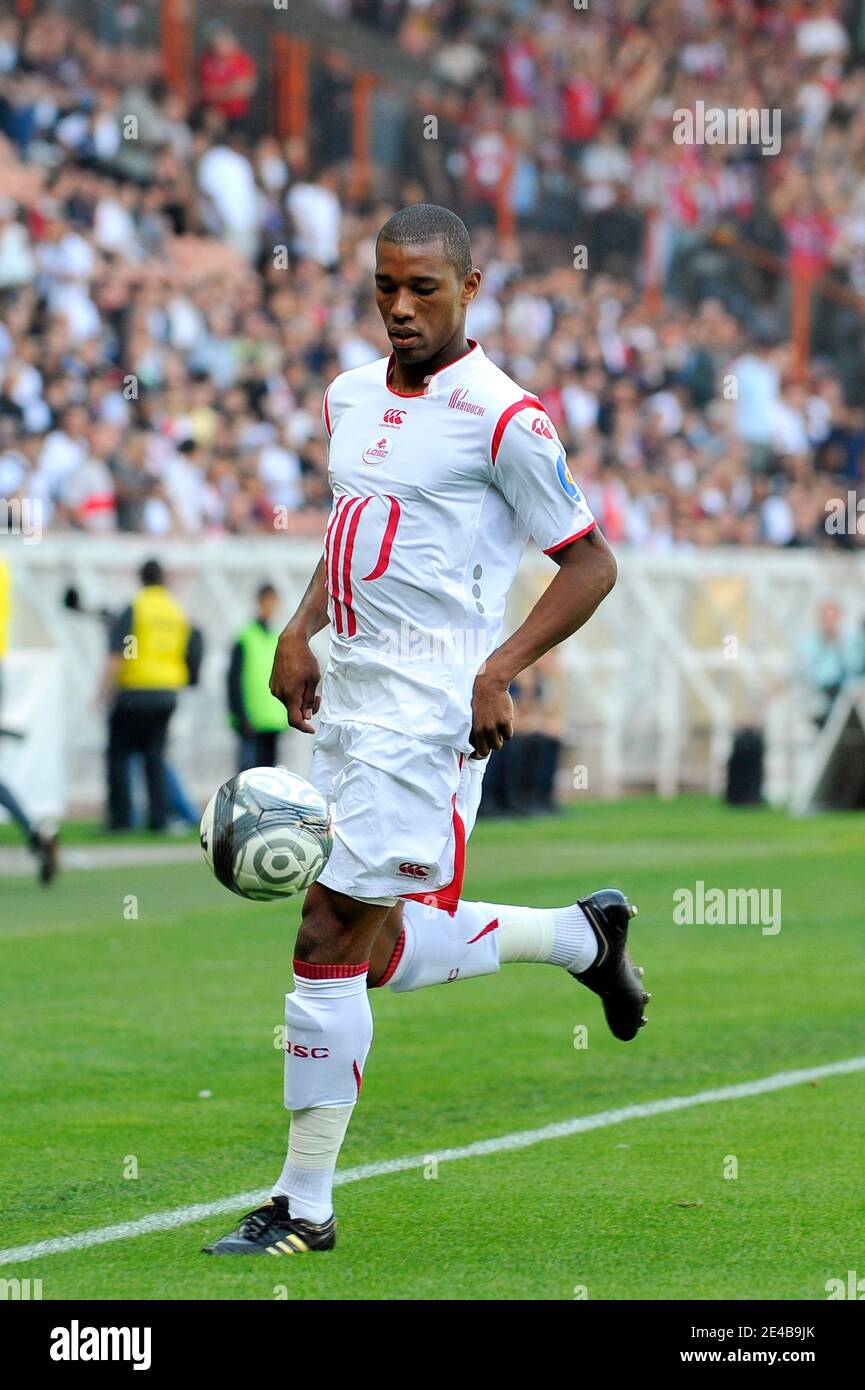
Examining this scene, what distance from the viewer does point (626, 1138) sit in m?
6.91

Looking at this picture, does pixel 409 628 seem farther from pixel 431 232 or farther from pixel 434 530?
pixel 431 232

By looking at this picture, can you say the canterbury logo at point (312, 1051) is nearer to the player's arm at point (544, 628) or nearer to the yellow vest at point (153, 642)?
the player's arm at point (544, 628)

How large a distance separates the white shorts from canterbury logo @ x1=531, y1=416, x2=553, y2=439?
79cm

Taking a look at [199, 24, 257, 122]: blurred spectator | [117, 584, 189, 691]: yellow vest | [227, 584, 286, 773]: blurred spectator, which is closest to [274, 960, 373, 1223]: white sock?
[117, 584, 189, 691]: yellow vest

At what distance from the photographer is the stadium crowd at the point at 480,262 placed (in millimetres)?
19672

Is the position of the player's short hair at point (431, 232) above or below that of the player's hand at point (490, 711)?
above

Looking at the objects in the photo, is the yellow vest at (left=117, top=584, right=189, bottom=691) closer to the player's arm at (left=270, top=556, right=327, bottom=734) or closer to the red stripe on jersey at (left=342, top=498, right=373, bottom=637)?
the player's arm at (left=270, top=556, right=327, bottom=734)

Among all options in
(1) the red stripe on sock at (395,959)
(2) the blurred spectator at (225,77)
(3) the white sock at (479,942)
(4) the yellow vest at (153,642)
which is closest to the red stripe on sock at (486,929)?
(3) the white sock at (479,942)

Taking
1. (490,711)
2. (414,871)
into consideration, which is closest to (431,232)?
(490,711)

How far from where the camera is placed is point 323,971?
18.2 ft

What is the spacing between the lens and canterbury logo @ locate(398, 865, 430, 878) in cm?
557

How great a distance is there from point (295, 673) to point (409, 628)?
1.55ft

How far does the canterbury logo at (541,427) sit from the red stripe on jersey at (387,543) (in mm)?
378
